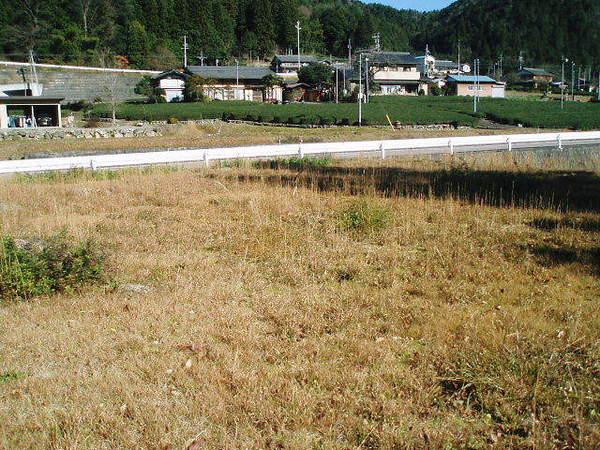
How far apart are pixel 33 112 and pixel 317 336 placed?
171 ft

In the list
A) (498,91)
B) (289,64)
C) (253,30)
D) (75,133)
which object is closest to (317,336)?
(75,133)

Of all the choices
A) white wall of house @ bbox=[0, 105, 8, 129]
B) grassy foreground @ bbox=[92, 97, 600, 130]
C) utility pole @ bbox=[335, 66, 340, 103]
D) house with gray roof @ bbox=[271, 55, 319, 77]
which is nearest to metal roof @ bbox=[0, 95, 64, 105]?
white wall of house @ bbox=[0, 105, 8, 129]

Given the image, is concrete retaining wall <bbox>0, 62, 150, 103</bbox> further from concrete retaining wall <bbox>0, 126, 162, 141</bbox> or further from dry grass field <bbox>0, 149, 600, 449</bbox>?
dry grass field <bbox>0, 149, 600, 449</bbox>

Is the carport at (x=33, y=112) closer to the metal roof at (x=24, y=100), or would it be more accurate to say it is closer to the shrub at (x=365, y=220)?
the metal roof at (x=24, y=100)

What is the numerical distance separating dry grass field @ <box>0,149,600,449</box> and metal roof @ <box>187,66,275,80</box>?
267 feet

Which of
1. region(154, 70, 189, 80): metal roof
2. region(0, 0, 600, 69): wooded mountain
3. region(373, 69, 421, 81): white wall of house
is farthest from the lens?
region(0, 0, 600, 69): wooded mountain

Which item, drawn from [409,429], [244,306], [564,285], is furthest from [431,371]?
[564,285]

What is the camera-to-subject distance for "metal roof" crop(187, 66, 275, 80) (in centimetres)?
8919

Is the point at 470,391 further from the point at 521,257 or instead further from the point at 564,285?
the point at 521,257

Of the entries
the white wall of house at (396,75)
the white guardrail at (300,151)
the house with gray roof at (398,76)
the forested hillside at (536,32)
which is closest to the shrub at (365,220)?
the white guardrail at (300,151)

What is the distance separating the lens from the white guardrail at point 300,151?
20.1 metres

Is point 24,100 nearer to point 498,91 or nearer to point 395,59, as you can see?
point 395,59

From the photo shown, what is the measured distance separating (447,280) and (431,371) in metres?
2.59

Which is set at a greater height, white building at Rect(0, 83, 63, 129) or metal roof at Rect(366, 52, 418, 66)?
metal roof at Rect(366, 52, 418, 66)
